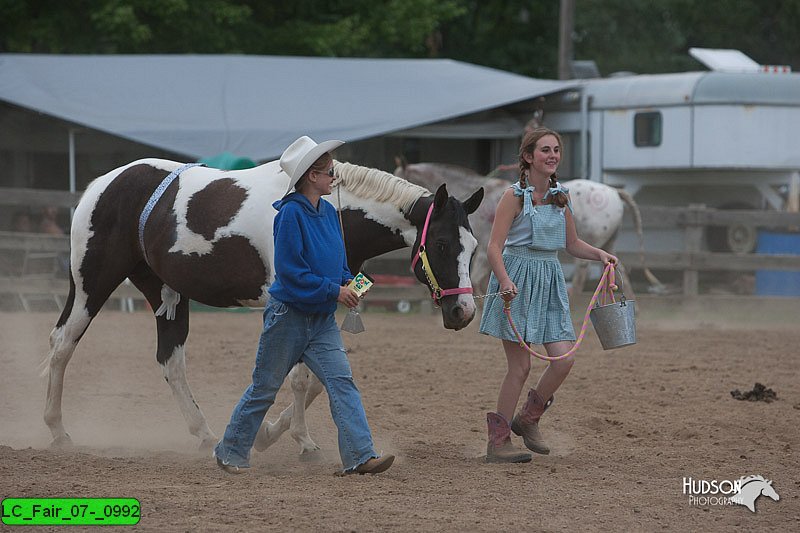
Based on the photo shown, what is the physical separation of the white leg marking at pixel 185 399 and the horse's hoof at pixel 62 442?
25.1 inches

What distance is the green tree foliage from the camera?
830 inches

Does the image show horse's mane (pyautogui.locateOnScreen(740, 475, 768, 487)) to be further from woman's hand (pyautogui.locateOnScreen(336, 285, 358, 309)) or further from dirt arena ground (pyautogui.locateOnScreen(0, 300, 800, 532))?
woman's hand (pyautogui.locateOnScreen(336, 285, 358, 309))

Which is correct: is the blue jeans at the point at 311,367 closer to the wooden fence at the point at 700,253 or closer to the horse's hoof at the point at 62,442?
the horse's hoof at the point at 62,442

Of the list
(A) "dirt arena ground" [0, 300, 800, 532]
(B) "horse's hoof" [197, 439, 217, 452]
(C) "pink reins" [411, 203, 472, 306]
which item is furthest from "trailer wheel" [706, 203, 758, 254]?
(B) "horse's hoof" [197, 439, 217, 452]

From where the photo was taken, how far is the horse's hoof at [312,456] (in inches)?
234

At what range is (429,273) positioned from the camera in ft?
18.3

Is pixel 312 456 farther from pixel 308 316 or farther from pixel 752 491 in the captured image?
pixel 752 491

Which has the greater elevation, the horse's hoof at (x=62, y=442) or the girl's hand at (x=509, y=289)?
the girl's hand at (x=509, y=289)

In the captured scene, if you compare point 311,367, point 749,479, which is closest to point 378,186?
point 311,367

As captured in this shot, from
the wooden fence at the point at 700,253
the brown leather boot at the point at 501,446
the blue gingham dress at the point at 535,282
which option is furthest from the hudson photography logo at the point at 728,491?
the wooden fence at the point at 700,253

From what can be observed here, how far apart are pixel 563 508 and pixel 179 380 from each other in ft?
8.79

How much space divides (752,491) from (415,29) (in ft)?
61.1

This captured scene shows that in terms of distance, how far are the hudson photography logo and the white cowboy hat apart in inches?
88.8

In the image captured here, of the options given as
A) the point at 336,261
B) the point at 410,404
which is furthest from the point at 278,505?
the point at 410,404
